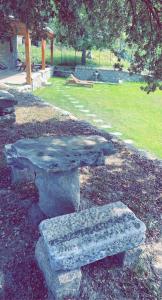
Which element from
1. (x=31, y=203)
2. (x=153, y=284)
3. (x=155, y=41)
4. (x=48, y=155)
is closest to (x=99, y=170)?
(x=31, y=203)

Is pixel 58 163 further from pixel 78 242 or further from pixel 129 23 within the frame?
pixel 129 23

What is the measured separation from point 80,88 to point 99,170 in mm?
12953

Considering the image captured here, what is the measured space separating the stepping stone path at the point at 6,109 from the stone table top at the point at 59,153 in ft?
11.4

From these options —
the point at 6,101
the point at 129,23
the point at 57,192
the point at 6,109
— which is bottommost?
the point at 57,192

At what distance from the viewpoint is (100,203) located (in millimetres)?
4328

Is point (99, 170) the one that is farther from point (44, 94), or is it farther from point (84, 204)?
point (44, 94)

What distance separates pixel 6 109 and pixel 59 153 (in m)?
4.27

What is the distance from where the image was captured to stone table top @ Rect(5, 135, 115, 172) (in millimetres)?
3322

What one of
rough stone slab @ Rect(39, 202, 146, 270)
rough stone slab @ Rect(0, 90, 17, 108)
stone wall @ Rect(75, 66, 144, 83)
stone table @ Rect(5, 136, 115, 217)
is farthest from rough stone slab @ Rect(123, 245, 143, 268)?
stone wall @ Rect(75, 66, 144, 83)

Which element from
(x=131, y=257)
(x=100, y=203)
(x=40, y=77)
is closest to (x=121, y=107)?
(x=40, y=77)

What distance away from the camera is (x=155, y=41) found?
630cm

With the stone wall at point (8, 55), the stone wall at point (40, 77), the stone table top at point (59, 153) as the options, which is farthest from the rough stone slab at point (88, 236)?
the stone wall at point (8, 55)

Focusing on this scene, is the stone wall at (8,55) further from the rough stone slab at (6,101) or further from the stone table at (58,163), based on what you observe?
the stone table at (58,163)

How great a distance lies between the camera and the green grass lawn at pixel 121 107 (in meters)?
9.43
